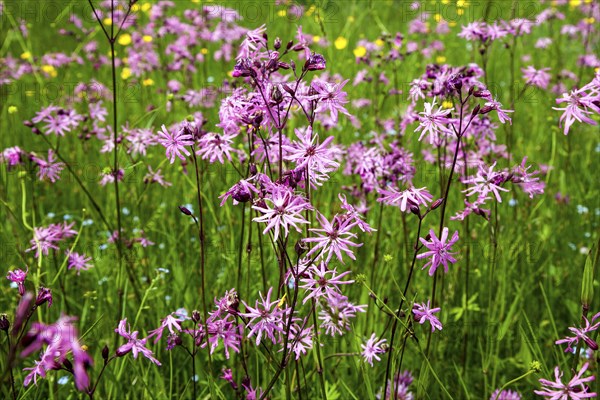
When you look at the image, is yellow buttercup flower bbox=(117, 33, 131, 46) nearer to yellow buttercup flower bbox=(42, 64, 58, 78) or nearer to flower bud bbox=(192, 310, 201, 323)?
yellow buttercup flower bbox=(42, 64, 58, 78)

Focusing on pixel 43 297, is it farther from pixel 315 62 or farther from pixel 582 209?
pixel 582 209

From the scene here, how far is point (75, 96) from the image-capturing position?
510 cm

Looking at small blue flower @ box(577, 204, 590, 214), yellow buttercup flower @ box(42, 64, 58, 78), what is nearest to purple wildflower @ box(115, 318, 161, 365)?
small blue flower @ box(577, 204, 590, 214)

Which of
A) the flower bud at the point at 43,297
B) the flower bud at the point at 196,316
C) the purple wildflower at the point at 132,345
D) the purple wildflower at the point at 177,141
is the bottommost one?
the purple wildflower at the point at 132,345

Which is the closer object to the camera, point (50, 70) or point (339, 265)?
point (339, 265)

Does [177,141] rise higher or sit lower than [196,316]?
higher

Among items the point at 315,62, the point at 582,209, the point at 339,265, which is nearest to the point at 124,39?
the point at 339,265

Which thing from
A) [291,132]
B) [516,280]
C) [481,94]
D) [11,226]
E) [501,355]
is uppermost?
[481,94]

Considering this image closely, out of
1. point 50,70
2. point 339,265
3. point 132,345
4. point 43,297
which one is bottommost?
point 339,265

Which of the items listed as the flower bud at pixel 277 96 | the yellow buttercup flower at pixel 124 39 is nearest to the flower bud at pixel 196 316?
the flower bud at pixel 277 96

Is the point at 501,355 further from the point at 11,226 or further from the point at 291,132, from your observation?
the point at 11,226

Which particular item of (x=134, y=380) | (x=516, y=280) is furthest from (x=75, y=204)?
(x=516, y=280)

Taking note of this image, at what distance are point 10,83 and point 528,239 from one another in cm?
441

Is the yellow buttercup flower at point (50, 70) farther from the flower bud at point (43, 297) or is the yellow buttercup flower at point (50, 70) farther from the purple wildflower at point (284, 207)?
the purple wildflower at point (284, 207)
